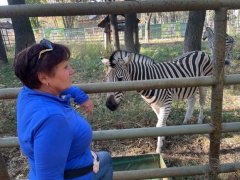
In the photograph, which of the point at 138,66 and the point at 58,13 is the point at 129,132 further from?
the point at 138,66

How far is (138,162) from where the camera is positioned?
2.99 metres

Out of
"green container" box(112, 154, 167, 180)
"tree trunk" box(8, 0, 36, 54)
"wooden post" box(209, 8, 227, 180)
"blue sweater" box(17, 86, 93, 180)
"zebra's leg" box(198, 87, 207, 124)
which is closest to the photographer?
"blue sweater" box(17, 86, 93, 180)

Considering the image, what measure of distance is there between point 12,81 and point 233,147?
6.40 m

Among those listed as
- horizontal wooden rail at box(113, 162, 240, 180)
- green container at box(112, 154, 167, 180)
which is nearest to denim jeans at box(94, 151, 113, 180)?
horizontal wooden rail at box(113, 162, 240, 180)

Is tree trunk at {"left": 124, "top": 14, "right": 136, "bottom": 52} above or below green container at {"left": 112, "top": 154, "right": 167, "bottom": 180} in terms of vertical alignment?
above

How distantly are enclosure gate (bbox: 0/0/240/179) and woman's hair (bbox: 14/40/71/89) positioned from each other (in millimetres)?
537

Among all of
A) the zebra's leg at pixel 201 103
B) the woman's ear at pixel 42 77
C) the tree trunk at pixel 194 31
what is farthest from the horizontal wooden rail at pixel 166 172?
the tree trunk at pixel 194 31

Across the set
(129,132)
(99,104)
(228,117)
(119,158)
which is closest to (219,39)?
(129,132)

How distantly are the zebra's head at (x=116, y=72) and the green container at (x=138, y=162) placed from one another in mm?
813

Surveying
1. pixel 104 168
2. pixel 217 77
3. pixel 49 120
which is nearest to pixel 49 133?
pixel 49 120

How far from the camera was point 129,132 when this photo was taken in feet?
6.56

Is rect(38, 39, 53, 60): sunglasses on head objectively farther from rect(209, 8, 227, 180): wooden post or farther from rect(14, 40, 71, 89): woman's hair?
rect(209, 8, 227, 180): wooden post

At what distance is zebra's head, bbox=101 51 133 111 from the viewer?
11.5 feet

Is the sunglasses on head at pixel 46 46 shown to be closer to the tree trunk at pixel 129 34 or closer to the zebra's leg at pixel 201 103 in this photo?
the zebra's leg at pixel 201 103
